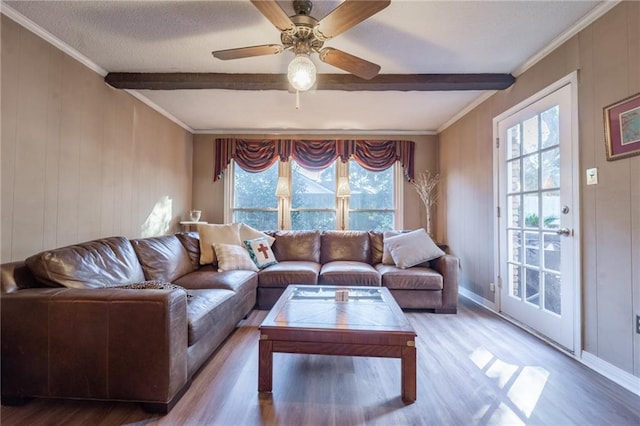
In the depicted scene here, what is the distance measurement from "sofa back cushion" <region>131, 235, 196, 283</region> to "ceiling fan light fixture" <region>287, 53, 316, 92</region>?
192 centimetres

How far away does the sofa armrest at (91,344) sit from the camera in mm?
1484

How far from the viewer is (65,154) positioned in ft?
7.70

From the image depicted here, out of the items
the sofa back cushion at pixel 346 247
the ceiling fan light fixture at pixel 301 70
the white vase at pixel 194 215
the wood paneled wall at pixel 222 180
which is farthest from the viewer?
the wood paneled wall at pixel 222 180

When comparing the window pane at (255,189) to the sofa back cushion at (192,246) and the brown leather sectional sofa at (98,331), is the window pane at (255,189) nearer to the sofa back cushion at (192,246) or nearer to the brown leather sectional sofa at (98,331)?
the sofa back cushion at (192,246)

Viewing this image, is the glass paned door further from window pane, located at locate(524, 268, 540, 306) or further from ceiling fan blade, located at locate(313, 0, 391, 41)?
ceiling fan blade, located at locate(313, 0, 391, 41)

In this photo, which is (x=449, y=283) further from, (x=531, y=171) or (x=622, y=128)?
(x=622, y=128)

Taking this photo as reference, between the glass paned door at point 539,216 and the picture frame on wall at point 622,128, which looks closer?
the picture frame on wall at point 622,128

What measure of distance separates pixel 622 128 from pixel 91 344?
3.23 metres

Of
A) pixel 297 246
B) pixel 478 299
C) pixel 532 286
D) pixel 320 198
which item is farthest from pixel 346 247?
pixel 532 286

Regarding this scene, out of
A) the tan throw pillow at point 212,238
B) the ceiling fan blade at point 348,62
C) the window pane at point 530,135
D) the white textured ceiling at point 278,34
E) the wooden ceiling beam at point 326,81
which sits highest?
the white textured ceiling at point 278,34

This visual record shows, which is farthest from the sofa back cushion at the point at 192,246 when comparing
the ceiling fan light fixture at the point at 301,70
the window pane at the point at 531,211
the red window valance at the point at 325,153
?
the window pane at the point at 531,211

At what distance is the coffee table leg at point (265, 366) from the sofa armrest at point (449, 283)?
2.07 metres

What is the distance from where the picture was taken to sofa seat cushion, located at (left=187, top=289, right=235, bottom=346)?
5.80ft

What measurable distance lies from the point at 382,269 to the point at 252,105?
8.18ft
